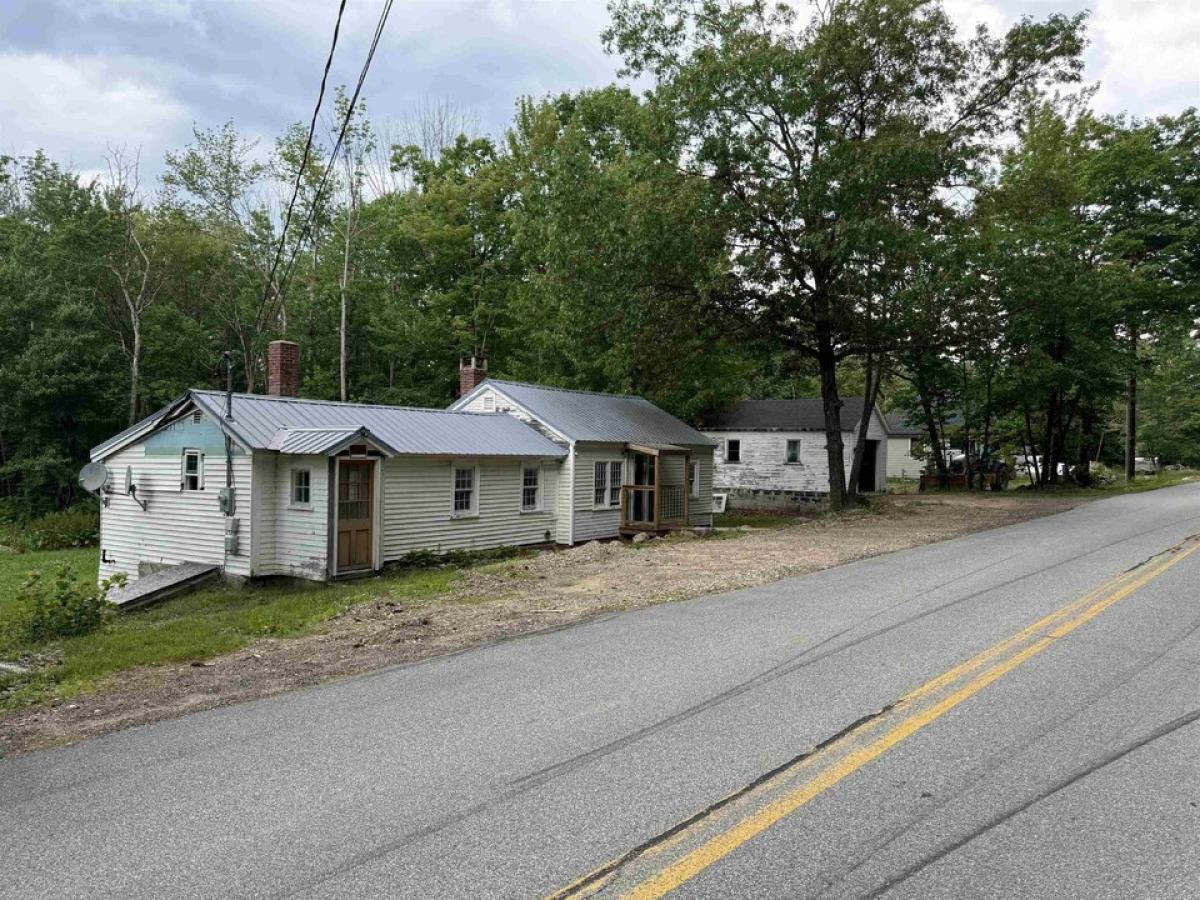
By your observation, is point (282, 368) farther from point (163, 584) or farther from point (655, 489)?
point (655, 489)

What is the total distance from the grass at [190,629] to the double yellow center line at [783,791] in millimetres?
5096

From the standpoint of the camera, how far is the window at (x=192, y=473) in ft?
54.6

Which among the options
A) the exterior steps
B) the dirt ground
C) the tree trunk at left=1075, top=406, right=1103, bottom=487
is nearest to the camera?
the dirt ground

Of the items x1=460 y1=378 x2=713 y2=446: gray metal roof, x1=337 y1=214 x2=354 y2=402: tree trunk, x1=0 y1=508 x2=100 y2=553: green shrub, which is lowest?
x1=0 y1=508 x2=100 y2=553: green shrub

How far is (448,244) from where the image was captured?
35.4 m

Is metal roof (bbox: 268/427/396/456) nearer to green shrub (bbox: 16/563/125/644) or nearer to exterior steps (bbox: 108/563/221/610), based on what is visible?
exterior steps (bbox: 108/563/221/610)

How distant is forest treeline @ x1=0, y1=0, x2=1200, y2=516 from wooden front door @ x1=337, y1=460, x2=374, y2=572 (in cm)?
393

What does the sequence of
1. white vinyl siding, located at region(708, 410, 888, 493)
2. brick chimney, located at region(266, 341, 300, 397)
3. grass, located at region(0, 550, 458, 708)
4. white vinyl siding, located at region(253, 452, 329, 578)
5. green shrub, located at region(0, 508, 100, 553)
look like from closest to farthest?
1. grass, located at region(0, 550, 458, 708)
2. white vinyl siding, located at region(253, 452, 329, 578)
3. brick chimney, located at region(266, 341, 300, 397)
4. green shrub, located at region(0, 508, 100, 553)
5. white vinyl siding, located at region(708, 410, 888, 493)

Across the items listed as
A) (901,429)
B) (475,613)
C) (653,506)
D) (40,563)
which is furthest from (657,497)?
(901,429)

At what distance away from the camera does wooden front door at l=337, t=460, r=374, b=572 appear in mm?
15820

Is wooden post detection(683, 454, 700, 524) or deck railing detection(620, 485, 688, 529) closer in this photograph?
deck railing detection(620, 485, 688, 529)

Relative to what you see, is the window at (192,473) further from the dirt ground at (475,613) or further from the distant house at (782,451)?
the distant house at (782,451)

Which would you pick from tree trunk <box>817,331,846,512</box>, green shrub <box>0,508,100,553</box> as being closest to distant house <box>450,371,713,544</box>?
tree trunk <box>817,331,846,512</box>

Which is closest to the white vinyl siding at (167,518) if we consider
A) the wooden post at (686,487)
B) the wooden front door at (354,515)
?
the wooden front door at (354,515)
